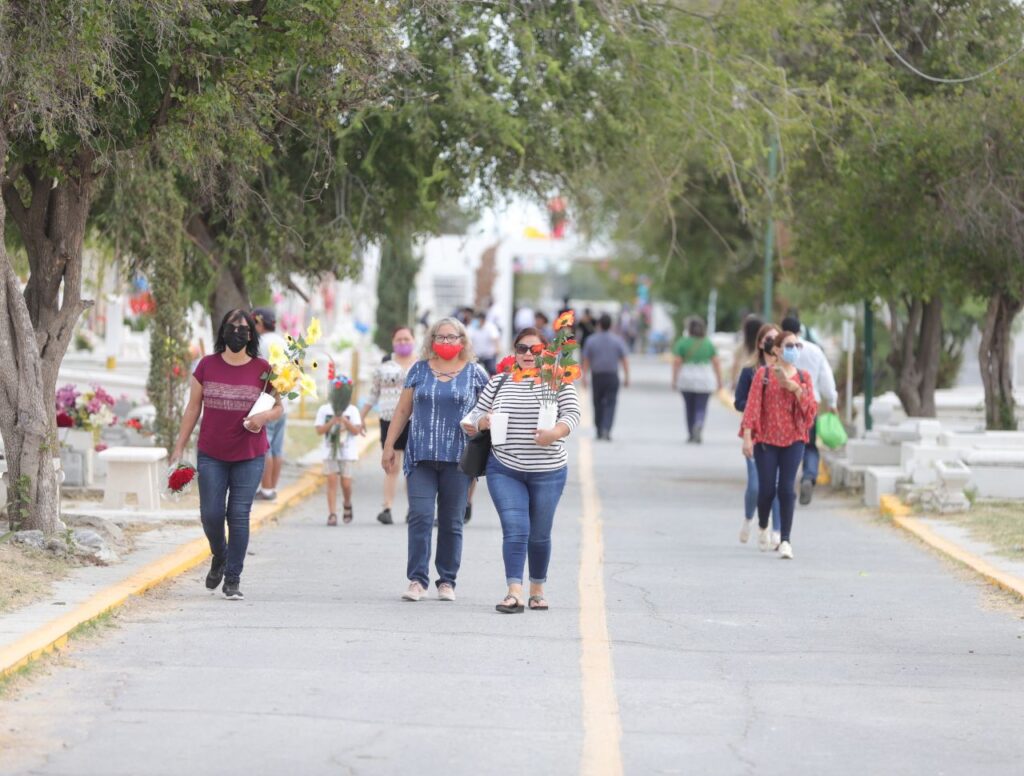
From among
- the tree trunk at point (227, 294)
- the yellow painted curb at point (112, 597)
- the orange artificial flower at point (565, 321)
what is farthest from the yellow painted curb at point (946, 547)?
the tree trunk at point (227, 294)

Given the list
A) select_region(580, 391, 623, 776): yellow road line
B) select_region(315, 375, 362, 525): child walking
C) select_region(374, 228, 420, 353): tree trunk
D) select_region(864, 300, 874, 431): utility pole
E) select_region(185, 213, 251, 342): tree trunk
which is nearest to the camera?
select_region(580, 391, 623, 776): yellow road line

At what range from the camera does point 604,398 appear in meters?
28.5

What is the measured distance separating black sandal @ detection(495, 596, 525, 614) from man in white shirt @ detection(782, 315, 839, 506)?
6.44m

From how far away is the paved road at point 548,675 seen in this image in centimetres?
707

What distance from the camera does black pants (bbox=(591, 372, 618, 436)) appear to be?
2797cm

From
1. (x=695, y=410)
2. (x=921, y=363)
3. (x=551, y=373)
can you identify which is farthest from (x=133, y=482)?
(x=695, y=410)

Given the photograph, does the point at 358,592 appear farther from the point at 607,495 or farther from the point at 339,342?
the point at 339,342

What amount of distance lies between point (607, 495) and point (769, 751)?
496 inches

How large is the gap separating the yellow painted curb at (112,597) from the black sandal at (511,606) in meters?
2.21

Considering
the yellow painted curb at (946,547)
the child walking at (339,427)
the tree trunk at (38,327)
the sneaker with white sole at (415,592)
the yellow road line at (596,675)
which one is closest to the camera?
the yellow road line at (596,675)

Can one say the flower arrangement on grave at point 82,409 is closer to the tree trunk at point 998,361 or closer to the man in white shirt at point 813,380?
the man in white shirt at point 813,380

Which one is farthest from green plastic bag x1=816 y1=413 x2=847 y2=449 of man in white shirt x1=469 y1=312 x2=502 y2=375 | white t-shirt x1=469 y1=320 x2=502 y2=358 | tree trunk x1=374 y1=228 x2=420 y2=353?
tree trunk x1=374 y1=228 x2=420 y2=353

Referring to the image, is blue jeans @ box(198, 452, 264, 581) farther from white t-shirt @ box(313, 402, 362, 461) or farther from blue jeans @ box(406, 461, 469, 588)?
white t-shirt @ box(313, 402, 362, 461)

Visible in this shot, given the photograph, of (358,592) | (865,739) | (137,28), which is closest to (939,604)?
(358,592)
